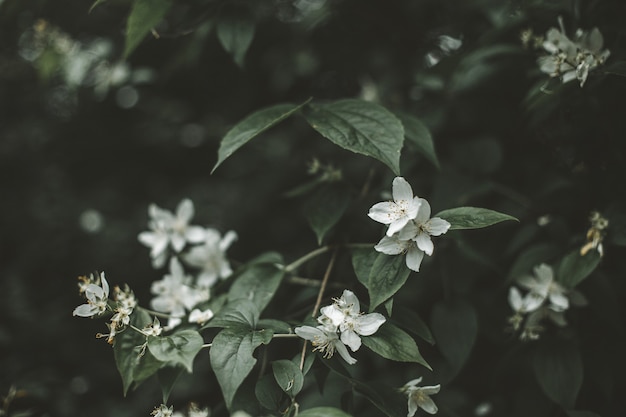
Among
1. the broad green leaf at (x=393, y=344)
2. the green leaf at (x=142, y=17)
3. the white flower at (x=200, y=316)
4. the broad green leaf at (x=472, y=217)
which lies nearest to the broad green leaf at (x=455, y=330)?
the broad green leaf at (x=393, y=344)

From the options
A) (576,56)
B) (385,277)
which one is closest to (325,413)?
(385,277)

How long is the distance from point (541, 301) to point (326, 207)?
761 mm

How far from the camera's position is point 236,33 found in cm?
182

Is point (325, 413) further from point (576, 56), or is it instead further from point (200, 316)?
point (576, 56)

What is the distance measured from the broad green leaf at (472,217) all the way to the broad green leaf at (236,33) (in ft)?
2.97

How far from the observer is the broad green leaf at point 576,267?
60.9 inches

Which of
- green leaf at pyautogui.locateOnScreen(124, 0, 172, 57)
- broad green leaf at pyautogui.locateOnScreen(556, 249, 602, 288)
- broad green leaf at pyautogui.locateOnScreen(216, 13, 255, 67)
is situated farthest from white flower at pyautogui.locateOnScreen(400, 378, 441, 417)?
green leaf at pyautogui.locateOnScreen(124, 0, 172, 57)

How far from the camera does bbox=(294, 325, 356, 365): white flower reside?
1.32 m

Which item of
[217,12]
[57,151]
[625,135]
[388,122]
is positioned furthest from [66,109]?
[625,135]

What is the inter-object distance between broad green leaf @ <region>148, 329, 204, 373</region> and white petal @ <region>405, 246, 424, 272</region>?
1.82ft

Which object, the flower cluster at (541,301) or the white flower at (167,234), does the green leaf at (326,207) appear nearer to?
the white flower at (167,234)

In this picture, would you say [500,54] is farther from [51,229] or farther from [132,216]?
[51,229]

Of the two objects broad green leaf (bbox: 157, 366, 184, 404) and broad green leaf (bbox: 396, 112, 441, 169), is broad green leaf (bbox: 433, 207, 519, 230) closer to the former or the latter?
broad green leaf (bbox: 396, 112, 441, 169)

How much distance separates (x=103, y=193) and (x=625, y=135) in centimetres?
288
